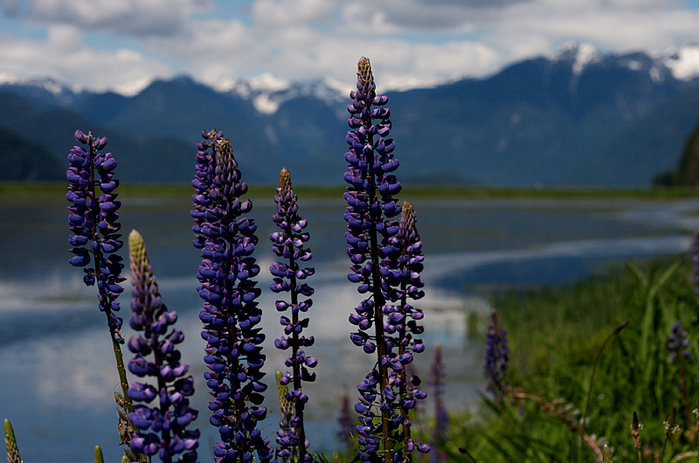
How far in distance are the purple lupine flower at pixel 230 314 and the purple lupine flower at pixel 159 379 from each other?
75cm

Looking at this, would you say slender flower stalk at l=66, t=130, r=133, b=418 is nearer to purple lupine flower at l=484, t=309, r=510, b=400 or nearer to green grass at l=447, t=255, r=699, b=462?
green grass at l=447, t=255, r=699, b=462

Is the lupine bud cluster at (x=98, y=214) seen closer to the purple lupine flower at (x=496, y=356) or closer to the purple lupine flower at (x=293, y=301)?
the purple lupine flower at (x=293, y=301)

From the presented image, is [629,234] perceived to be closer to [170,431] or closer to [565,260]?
[565,260]

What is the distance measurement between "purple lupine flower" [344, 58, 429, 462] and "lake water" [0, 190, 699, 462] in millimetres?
559

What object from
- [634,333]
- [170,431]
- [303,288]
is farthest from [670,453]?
[170,431]

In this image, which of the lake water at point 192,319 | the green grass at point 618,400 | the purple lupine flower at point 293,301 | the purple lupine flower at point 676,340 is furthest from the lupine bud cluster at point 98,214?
the purple lupine flower at point 676,340

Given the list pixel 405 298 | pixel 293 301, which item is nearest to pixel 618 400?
pixel 405 298

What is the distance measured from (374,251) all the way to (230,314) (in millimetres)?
738

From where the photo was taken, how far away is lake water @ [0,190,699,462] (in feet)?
51.3

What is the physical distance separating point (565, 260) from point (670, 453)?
4008 centimetres

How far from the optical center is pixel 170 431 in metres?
2.53

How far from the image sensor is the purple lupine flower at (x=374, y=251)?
359cm

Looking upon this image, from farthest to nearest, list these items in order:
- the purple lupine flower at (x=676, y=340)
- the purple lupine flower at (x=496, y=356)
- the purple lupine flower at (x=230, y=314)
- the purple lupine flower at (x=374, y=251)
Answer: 1. the purple lupine flower at (x=676, y=340)
2. the purple lupine flower at (x=496, y=356)
3. the purple lupine flower at (x=374, y=251)
4. the purple lupine flower at (x=230, y=314)

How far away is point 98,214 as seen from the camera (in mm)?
3736
